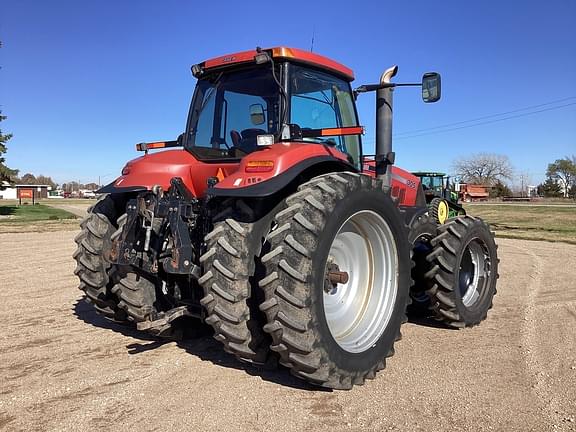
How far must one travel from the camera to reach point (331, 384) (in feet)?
11.2

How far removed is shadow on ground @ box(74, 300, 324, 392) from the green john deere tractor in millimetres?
3720

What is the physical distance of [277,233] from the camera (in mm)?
3271

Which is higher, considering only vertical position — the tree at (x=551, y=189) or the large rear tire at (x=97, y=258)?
the tree at (x=551, y=189)

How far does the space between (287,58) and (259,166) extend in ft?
3.84

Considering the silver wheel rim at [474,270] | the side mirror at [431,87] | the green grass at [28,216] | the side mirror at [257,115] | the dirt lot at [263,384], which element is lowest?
the dirt lot at [263,384]

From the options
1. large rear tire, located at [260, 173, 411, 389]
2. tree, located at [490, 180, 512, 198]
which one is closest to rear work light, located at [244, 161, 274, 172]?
large rear tire, located at [260, 173, 411, 389]

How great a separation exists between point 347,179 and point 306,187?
1.10 ft

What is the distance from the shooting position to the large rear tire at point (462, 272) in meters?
5.15

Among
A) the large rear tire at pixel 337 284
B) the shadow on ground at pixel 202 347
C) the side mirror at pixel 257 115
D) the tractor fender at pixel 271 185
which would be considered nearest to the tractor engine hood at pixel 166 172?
the side mirror at pixel 257 115

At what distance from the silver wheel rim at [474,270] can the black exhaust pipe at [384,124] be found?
1474 millimetres

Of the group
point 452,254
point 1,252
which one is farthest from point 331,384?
point 1,252

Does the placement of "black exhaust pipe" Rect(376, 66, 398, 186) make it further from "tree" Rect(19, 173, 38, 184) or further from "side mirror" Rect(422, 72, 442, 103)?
"tree" Rect(19, 173, 38, 184)

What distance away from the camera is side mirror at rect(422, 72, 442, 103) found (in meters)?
4.79

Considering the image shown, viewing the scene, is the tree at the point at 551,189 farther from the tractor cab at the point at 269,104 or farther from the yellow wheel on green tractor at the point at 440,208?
the tractor cab at the point at 269,104
